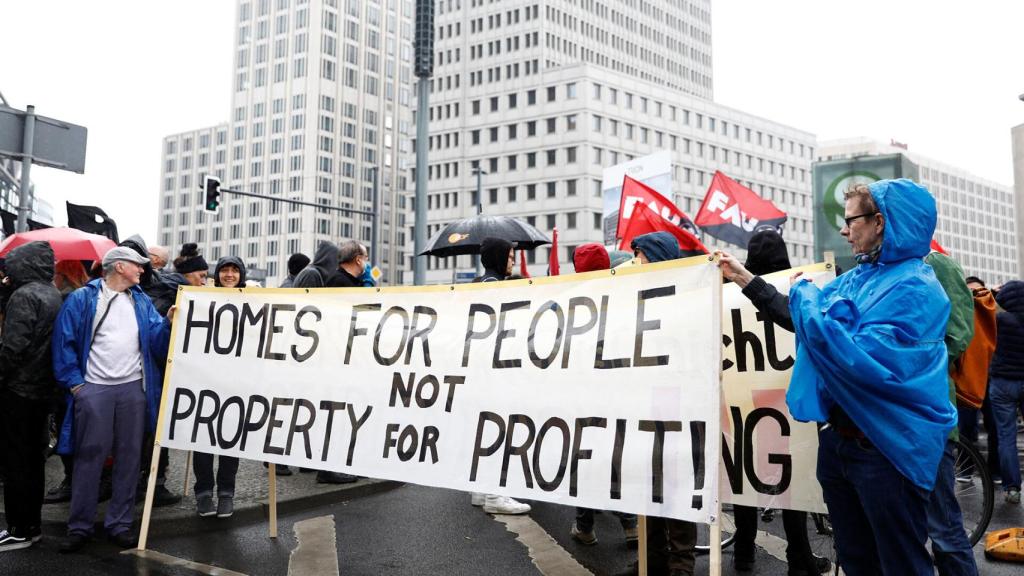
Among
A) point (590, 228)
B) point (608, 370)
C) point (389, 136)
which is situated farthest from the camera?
point (389, 136)

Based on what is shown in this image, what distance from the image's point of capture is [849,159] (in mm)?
28047

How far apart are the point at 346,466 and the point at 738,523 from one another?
244 centimetres

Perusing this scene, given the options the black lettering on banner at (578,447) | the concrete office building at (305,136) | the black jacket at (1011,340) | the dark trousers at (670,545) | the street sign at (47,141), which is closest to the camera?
the black lettering on banner at (578,447)

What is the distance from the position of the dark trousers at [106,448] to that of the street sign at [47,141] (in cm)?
596

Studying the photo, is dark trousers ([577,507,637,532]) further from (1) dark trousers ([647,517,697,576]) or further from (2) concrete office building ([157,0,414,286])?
(2) concrete office building ([157,0,414,286])

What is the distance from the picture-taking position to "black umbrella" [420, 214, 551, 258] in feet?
33.7

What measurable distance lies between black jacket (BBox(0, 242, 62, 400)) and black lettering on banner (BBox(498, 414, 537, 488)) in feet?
11.4

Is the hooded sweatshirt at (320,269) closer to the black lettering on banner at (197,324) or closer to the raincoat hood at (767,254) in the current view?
the black lettering on banner at (197,324)

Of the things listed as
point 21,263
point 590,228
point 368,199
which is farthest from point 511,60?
point 21,263

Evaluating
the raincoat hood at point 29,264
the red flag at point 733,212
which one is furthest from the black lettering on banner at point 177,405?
the red flag at point 733,212

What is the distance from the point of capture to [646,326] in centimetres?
375

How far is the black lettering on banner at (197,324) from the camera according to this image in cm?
547

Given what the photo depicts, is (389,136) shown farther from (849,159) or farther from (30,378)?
(30,378)

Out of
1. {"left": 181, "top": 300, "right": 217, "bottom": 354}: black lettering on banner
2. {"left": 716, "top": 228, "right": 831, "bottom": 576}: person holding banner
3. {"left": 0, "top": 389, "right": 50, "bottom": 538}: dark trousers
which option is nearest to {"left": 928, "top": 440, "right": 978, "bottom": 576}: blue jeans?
{"left": 716, "top": 228, "right": 831, "bottom": 576}: person holding banner
